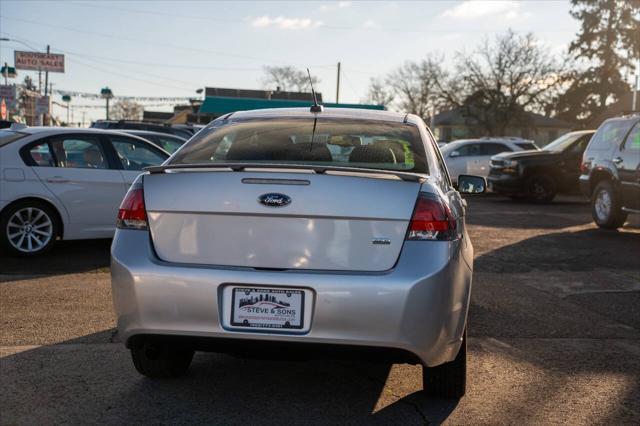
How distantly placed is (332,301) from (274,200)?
1.75 ft

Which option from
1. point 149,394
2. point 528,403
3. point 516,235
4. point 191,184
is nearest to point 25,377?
point 149,394

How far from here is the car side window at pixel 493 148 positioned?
21.7 m

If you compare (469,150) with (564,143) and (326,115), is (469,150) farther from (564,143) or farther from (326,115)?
(326,115)

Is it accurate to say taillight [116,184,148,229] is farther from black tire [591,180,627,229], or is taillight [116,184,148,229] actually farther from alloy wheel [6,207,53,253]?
black tire [591,180,627,229]

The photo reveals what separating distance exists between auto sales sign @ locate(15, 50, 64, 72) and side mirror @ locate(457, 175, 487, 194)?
55.6 meters

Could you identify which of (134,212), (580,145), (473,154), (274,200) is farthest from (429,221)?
(473,154)

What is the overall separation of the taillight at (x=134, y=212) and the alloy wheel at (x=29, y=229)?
5.02m

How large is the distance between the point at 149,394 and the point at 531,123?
193 feet

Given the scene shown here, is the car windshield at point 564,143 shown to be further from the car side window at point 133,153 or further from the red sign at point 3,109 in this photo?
the red sign at point 3,109

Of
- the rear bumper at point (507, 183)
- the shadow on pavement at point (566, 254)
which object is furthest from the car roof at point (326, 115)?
the rear bumper at point (507, 183)

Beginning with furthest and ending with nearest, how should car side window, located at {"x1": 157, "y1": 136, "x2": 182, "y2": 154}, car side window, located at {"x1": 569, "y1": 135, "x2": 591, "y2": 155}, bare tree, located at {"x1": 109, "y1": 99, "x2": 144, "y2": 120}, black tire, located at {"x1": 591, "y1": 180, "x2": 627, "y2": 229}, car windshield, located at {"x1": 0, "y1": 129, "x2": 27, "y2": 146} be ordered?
bare tree, located at {"x1": 109, "y1": 99, "x2": 144, "y2": 120}, car side window, located at {"x1": 569, "y1": 135, "x2": 591, "y2": 155}, car side window, located at {"x1": 157, "y1": 136, "x2": 182, "y2": 154}, black tire, located at {"x1": 591, "y1": 180, "x2": 627, "y2": 229}, car windshield, located at {"x1": 0, "y1": 129, "x2": 27, "y2": 146}

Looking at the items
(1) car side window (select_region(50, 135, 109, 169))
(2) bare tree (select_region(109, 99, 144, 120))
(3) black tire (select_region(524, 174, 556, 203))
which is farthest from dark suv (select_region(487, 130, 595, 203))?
(2) bare tree (select_region(109, 99, 144, 120))

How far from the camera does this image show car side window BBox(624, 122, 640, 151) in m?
11.3

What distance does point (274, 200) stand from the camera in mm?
3375
